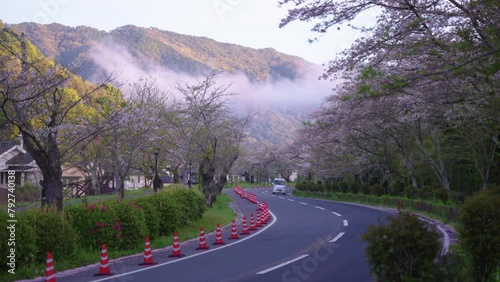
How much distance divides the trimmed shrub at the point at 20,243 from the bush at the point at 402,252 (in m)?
8.49

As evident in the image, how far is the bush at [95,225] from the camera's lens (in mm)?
14305

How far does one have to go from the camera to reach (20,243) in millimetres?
11438

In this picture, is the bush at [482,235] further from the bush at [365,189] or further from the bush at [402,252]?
the bush at [365,189]

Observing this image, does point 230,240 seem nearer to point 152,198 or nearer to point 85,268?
point 152,198

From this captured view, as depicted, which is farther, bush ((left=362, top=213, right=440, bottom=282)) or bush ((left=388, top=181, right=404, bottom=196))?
bush ((left=388, top=181, right=404, bottom=196))

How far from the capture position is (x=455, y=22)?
11.8 meters

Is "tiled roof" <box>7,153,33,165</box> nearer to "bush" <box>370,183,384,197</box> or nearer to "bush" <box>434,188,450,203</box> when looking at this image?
"bush" <box>370,183,384,197</box>

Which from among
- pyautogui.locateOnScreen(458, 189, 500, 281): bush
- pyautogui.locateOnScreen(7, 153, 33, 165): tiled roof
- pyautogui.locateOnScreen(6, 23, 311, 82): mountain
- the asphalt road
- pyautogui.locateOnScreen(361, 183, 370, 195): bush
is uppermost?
pyautogui.locateOnScreen(6, 23, 311, 82): mountain

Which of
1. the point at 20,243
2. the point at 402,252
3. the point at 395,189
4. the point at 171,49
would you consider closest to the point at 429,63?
the point at 402,252

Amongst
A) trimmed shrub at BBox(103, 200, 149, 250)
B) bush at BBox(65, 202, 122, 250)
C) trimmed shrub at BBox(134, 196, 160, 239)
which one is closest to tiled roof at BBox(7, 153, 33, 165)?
trimmed shrub at BBox(134, 196, 160, 239)

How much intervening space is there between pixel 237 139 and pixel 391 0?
90.9 feet

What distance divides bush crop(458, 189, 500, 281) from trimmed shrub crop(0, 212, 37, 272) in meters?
8.98

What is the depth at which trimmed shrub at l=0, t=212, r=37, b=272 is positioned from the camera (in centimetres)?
1112

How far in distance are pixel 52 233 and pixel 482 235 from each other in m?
9.57
